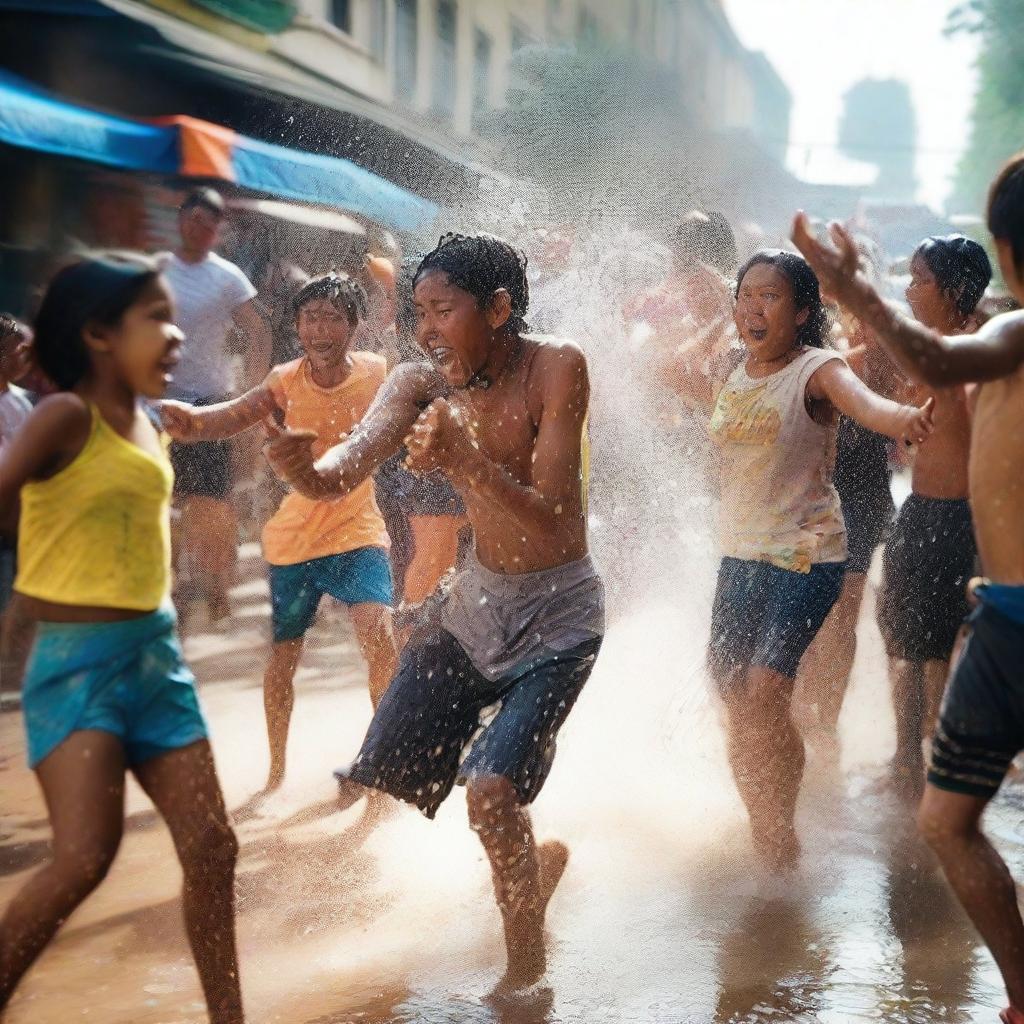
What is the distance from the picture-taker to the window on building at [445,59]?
72.9 feet

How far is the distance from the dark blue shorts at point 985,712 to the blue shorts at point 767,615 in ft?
4.25

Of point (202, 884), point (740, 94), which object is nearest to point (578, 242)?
point (202, 884)

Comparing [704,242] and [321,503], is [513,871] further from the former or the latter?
[704,242]

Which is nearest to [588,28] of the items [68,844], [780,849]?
[780,849]

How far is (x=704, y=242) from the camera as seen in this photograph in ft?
22.4

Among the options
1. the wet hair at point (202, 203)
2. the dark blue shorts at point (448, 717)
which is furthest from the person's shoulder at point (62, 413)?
the wet hair at point (202, 203)

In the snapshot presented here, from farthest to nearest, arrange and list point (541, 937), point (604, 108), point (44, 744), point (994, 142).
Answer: point (994, 142) < point (604, 108) < point (541, 937) < point (44, 744)

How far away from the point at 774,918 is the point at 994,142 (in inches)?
1606

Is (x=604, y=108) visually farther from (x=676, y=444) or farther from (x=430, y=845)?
(x=430, y=845)

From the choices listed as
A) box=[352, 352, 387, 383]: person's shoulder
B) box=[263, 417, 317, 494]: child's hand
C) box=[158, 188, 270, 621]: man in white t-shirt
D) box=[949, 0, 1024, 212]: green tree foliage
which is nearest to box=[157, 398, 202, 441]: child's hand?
box=[263, 417, 317, 494]: child's hand

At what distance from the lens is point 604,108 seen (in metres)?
21.7

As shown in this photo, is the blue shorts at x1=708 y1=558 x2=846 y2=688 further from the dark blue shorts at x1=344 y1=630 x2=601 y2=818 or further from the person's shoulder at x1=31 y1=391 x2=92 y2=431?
the person's shoulder at x1=31 y1=391 x2=92 y2=431

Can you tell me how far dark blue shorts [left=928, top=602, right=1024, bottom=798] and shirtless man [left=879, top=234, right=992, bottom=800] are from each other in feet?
6.66

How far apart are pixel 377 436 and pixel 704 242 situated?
11.5ft
